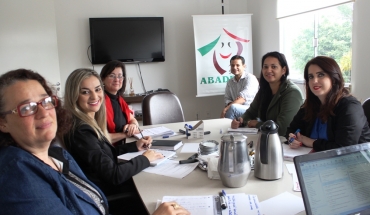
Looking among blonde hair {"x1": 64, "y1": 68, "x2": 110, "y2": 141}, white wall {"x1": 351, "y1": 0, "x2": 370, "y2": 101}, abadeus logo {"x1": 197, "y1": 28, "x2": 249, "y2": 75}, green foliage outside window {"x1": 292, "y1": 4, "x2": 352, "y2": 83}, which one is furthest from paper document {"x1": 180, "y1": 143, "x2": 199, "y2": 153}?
abadeus logo {"x1": 197, "y1": 28, "x2": 249, "y2": 75}

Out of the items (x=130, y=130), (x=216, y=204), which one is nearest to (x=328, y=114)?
(x=216, y=204)

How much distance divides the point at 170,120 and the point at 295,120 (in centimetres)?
139

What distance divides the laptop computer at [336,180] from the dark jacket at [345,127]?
2.00ft

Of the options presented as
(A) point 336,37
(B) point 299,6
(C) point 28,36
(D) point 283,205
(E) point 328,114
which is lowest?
(D) point 283,205

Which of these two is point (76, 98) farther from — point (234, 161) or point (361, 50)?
point (361, 50)

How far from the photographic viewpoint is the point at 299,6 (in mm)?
3916

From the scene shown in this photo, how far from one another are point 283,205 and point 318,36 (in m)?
3.20

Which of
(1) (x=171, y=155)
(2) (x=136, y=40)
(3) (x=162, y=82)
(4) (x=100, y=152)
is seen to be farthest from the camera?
(3) (x=162, y=82)

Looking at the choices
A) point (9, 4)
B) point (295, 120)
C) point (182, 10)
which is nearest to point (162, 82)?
point (182, 10)

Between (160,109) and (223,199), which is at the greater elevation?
(160,109)

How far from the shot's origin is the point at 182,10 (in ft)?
16.3

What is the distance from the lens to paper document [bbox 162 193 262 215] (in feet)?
3.58

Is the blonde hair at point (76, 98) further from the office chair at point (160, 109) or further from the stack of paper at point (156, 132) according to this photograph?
the office chair at point (160, 109)

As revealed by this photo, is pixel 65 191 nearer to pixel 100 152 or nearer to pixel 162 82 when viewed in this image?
pixel 100 152
